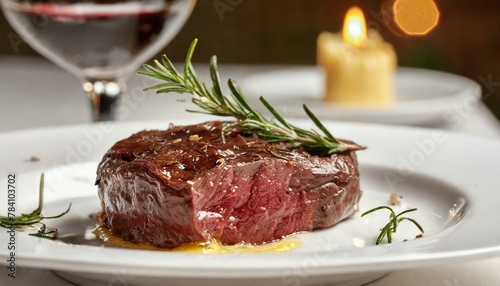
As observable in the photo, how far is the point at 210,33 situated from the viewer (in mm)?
6832

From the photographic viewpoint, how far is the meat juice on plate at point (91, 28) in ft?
8.72

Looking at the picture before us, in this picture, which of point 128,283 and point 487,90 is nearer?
point 128,283

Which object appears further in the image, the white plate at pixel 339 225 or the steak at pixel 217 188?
the steak at pixel 217 188

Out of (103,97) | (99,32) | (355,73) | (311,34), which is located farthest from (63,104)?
(311,34)

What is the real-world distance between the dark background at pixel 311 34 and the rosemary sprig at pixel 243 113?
470 centimetres

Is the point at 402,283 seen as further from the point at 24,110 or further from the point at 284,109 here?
the point at 24,110

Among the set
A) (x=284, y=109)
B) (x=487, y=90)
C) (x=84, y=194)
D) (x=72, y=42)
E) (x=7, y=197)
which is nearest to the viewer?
(x=7, y=197)

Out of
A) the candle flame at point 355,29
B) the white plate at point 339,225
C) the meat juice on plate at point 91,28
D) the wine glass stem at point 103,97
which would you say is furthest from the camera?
the candle flame at point 355,29

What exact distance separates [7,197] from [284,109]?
160cm

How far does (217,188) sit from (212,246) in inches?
5.1

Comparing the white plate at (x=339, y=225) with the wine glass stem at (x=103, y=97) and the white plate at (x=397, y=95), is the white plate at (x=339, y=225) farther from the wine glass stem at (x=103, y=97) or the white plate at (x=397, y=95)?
the white plate at (x=397, y=95)

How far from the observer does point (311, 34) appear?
6.93 metres

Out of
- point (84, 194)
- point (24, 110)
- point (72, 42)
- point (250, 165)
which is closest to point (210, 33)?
point (24, 110)

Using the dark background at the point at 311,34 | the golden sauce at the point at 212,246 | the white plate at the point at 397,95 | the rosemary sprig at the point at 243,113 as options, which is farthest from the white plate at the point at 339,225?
the dark background at the point at 311,34
